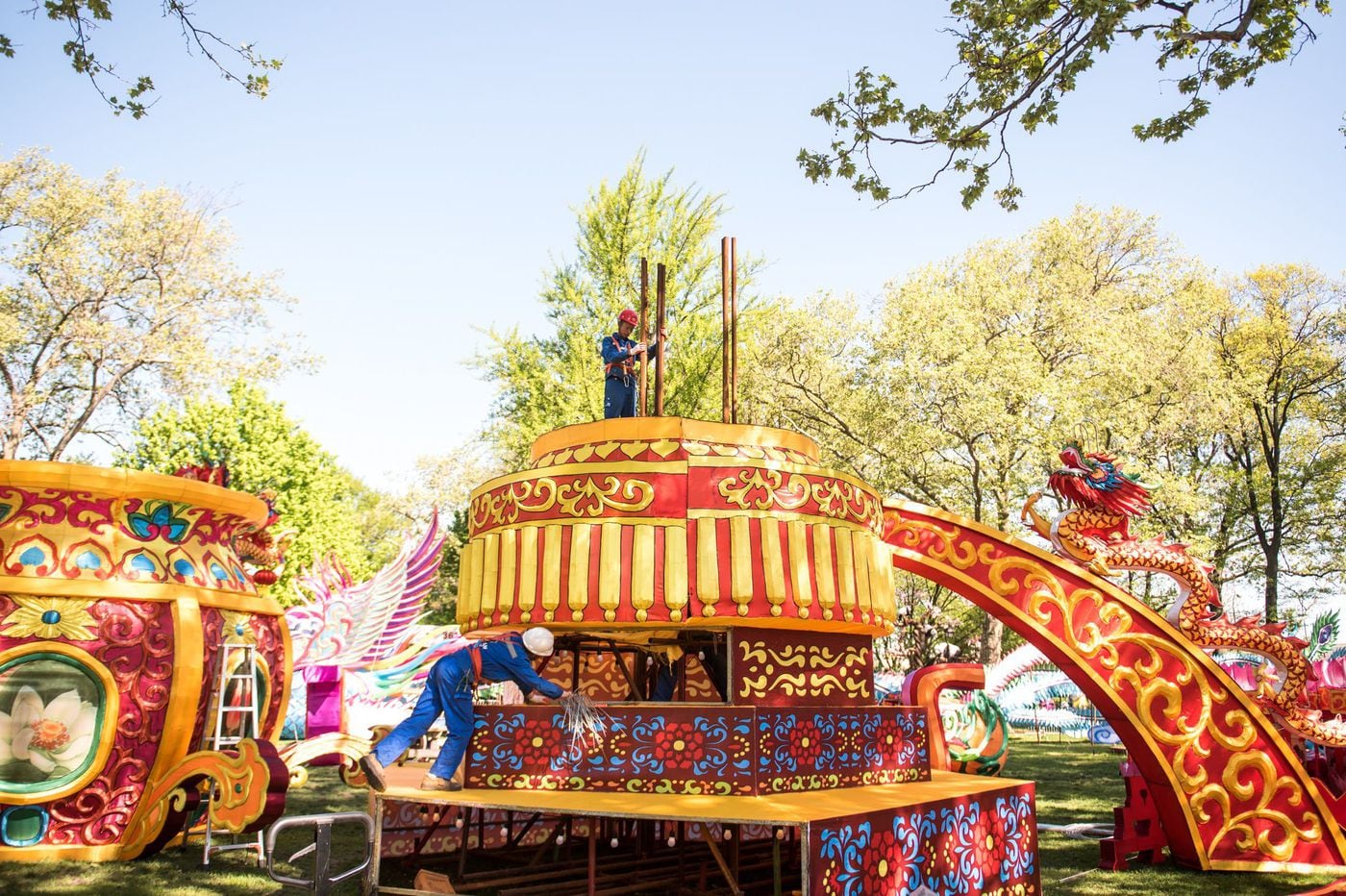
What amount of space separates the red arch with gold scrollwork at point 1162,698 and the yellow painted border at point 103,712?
6619mm

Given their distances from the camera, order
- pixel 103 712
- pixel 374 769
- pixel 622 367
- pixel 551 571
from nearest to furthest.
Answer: pixel 374 769
pixel 551 571
pixel 103 712
pixel 622 367

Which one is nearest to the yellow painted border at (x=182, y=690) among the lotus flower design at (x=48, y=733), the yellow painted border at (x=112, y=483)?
the lotus flower design at (x=48, y=733)

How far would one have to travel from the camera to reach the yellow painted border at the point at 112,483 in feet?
27.6

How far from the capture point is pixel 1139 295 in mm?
26125

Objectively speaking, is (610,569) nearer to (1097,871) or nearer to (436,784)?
(436,784)

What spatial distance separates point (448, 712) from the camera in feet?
23.7

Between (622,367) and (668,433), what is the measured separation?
1.54 m

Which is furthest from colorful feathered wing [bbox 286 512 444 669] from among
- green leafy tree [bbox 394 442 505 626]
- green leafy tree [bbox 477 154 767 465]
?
green leafy tree [bbox 394 442 505 626]

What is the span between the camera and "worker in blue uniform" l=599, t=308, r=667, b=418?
9.38 metres

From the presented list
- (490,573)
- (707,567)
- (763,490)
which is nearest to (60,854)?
(490,573)

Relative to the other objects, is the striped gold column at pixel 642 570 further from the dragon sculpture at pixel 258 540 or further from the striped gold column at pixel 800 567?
the dragon sculpture at pixel 258 540

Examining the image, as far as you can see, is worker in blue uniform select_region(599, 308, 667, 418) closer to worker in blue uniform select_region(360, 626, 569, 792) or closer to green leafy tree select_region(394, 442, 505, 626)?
worker in blue uniform select_region(360, 626, 569, 792)

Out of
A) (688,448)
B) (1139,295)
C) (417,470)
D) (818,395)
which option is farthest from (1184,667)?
(417,470)

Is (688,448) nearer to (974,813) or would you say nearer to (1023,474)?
(974,813)
